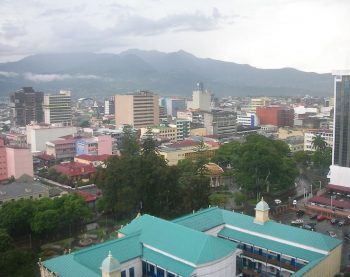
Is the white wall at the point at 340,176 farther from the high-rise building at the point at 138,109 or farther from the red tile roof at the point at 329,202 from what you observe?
the high-rise building at the point at 138,109

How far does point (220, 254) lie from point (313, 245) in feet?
14.9

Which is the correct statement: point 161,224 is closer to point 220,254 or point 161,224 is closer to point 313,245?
point 220,254

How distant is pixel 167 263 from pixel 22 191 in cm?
1990

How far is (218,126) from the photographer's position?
70812 millimetres

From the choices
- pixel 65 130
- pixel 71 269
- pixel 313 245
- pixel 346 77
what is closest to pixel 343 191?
pixel 346 77

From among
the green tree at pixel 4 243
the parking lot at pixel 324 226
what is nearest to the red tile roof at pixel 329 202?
the parking lot at pixel 324 226

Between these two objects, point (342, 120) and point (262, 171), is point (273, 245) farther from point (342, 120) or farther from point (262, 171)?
point (342, 120)

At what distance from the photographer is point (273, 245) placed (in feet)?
67.9

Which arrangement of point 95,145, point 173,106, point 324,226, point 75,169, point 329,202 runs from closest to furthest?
point 324,226
point 329,202
point 75,169
point 95,145
point 173,106

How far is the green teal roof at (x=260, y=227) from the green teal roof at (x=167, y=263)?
2634 millimetres

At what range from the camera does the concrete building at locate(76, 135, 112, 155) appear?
180 feet

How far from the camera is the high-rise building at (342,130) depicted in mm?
37031

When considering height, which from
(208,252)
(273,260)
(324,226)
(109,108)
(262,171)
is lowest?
(324,226)

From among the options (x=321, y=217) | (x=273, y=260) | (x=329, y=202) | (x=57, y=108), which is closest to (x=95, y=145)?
(x=329, y=202)
